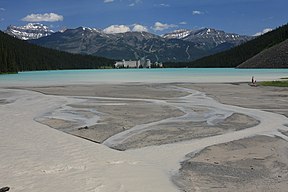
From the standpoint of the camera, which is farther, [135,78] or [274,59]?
[274,59]

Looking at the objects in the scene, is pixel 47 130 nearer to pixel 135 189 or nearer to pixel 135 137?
pixel 135 137

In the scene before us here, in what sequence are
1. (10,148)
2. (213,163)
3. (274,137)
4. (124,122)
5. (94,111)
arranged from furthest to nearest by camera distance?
(94,111) < (124,122) < (274,137) < (10,148) < (213,163)

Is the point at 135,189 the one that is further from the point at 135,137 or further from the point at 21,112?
the point at 21,112

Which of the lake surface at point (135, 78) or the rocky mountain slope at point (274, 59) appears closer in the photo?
the lake surface at point (135, 78)

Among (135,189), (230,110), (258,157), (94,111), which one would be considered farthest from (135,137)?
(230,110)

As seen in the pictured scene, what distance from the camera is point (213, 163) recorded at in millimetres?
11250

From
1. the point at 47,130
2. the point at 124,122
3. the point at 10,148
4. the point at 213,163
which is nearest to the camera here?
the point at 213,163

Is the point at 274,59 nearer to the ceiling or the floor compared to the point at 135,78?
nearer to the ceiling

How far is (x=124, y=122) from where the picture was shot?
19.1m

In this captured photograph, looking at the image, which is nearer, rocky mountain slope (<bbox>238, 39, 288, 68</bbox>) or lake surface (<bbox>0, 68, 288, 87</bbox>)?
lake surface (<bbox>0, 68, 288, 87</bbox>)

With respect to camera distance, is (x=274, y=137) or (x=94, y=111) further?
(x=94, y=111)

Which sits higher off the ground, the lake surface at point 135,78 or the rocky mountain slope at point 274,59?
the rocky mountain slope at point 274,59

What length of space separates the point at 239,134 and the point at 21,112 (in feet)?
46.1

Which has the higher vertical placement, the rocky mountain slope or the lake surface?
the rocky mountain slope
